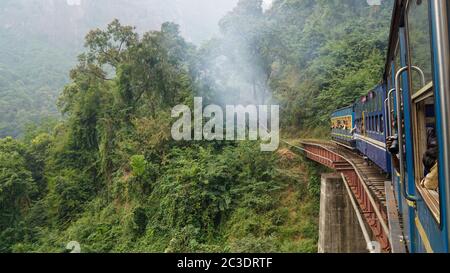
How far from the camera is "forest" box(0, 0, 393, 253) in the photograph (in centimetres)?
1441

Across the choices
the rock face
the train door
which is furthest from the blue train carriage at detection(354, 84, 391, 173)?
the train door

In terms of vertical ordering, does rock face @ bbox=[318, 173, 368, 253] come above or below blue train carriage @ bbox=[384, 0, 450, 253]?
below

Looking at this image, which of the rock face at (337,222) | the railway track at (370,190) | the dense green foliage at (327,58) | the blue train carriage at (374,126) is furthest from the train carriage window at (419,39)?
the dense green foliage at (327,58)

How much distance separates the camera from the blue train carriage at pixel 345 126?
40.0 feet

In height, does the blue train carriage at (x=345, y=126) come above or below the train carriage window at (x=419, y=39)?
above

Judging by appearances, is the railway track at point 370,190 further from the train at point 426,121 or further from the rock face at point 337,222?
the train at point 426,121

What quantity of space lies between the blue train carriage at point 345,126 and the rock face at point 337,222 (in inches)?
93.4

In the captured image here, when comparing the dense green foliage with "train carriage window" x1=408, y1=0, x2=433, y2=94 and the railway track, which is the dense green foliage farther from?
"train carriage window" x1=408, y1=0, x2=433, y2=94

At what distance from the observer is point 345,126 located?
13.4 meters

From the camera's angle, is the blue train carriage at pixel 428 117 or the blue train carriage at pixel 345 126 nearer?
the blue train carriage at pixel 428 117

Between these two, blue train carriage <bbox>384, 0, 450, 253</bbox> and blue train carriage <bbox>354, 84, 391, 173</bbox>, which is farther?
blue train carriage <bbox>354, 84, 391, 173</bbox>

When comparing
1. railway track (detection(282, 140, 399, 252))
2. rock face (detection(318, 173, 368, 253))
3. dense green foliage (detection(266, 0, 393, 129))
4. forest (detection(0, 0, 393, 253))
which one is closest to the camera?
railway track (detection(282, 140, 399, 252))

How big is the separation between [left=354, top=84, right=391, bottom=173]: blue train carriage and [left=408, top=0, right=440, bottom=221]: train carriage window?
4.21 metres
